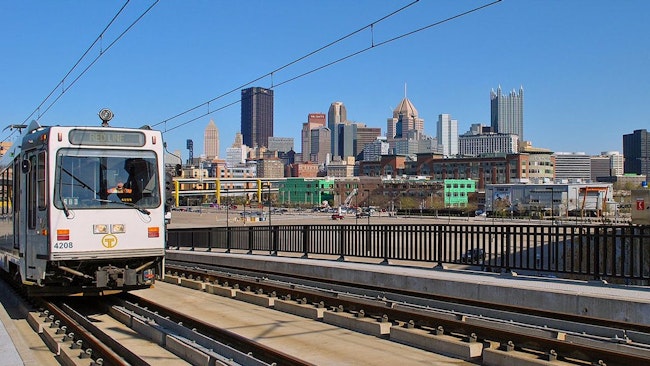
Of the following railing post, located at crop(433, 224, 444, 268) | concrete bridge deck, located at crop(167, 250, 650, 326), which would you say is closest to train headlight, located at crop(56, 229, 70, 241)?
concrete bridge deck, located at crop(167, 250, 650, 326)

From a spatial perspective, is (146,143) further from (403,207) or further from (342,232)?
(403,207)

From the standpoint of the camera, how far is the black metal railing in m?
12.0

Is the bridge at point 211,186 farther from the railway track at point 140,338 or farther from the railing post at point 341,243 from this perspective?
the railway track at point 140,338

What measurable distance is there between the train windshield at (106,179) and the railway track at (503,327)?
3.90m

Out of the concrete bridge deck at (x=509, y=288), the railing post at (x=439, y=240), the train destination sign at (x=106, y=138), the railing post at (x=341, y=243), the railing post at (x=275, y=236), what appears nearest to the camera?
the concrete bridge deck at (x=509, y=288)

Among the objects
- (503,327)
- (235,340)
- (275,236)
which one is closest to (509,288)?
(503,327)

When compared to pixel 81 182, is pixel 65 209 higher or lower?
lower

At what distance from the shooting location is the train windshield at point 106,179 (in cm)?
1273

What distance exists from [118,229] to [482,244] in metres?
7.63

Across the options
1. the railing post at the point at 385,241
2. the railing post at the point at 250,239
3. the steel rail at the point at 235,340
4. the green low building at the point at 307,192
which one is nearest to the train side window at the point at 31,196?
the steel rail at the point at 235,340

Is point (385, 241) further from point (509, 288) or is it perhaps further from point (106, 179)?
point (106, 179)

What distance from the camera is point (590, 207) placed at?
3880 inches

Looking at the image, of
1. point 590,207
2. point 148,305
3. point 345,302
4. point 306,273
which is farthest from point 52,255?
point 590,207

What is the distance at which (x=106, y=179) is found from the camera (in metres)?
13.1
